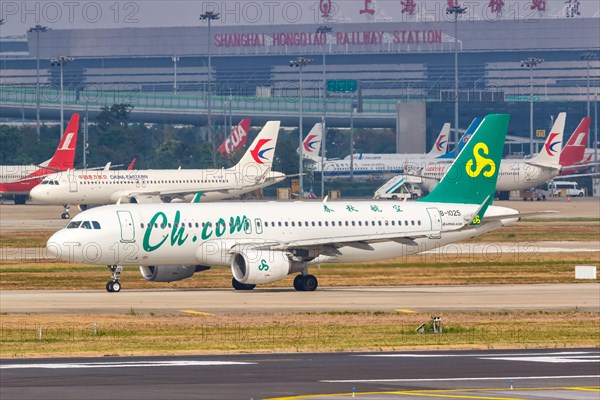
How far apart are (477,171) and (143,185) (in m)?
64.4

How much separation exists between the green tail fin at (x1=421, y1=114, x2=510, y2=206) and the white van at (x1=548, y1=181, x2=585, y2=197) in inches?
4508

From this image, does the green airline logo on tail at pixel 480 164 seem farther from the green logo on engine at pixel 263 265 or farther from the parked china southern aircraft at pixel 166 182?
the parked china southern aircraft at pixel 166 182

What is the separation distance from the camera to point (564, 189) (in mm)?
181250

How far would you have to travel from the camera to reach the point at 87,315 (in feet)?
153

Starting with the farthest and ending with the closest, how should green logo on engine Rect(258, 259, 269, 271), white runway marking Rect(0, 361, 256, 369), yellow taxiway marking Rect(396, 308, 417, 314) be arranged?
green logo on engine Rect(258, 259, 269, 271)
yellow taxiway marking Rect(396, 308, 417, 314)
white runway marking Rect(0, 361, 256, 369)

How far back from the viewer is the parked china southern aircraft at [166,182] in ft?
394

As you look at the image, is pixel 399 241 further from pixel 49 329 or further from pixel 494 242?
pixel 494 242

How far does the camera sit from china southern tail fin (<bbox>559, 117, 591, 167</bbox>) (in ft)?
552

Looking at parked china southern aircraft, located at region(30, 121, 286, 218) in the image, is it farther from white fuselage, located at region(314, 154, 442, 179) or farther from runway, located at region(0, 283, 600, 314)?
runway, located at region(0, 283, 600, 314)

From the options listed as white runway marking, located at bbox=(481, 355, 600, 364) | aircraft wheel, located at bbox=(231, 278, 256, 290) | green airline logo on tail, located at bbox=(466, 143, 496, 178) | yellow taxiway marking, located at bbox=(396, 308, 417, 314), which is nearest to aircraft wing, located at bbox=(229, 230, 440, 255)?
aircraft wheel, located at bbox=(231, 278, 256, 290)

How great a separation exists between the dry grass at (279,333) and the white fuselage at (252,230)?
846 cm

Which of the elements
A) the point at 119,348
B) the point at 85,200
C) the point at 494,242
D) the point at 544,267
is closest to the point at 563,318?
the point at 119,348

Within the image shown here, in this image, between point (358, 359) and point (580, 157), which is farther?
point (580, 157)

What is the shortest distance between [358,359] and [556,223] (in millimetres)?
74374
